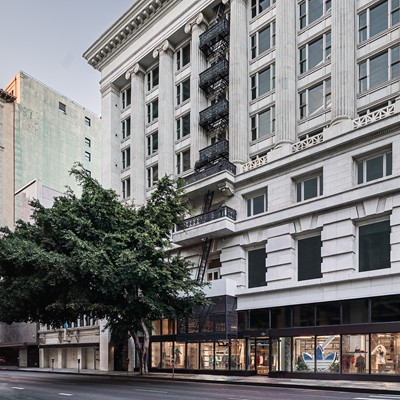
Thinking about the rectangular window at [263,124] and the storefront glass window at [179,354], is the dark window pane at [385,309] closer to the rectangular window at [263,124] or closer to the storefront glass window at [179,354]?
the rectangular window at [263,124]

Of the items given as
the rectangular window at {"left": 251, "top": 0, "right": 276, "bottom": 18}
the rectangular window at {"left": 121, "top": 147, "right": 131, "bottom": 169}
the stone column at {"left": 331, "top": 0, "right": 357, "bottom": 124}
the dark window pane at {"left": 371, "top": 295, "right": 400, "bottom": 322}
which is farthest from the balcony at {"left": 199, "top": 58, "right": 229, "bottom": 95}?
the dark window pane at {"left": 371, "top": 295, "right": 400, "bottom": 322}

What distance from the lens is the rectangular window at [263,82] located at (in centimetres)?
3209

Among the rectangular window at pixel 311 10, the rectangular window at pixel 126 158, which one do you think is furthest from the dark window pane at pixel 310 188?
the rectangular window at pixel 126 158

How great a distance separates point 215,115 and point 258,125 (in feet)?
12.2

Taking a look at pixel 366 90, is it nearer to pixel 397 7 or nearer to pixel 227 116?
pixel 397 7

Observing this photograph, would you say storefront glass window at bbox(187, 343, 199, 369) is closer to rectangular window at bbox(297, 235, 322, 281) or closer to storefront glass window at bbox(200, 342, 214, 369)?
storefront glass window at bbox(200, 342, 214, 369)

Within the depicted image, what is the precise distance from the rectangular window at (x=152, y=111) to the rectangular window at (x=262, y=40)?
11.0 m

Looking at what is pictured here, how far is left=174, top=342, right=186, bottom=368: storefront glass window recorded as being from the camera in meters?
32.9

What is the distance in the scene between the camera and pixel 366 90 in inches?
1061

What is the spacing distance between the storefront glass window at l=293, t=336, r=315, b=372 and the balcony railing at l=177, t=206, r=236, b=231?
877cm

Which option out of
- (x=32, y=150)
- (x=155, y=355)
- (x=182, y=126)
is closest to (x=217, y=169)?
(x=182, y=126)

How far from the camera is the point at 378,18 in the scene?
27.0 metres

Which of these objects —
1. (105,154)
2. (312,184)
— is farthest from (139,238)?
(105,154)

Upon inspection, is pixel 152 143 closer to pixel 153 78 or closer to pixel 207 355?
pixel 153 78
